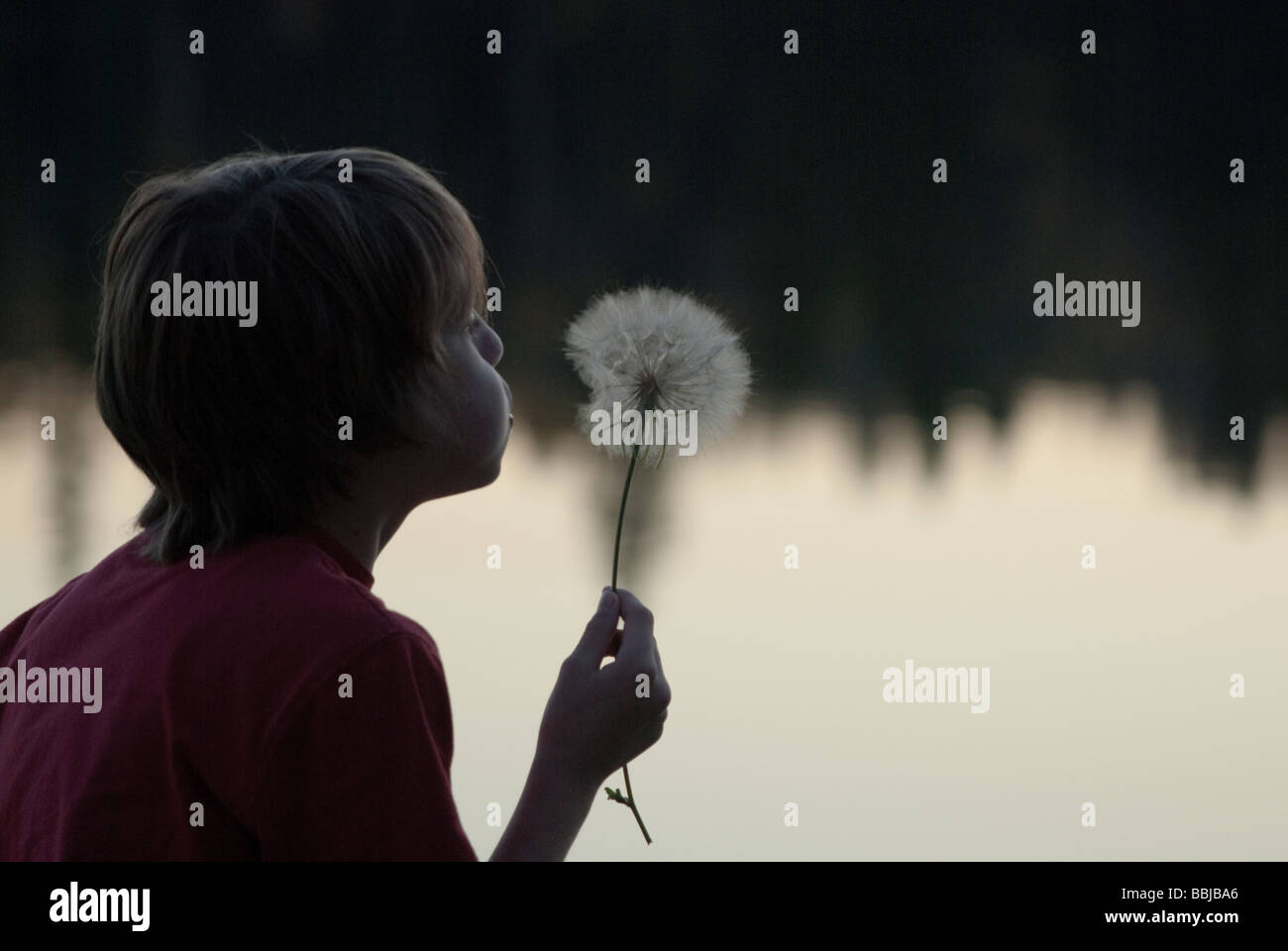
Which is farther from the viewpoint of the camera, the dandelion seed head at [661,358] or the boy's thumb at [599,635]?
the dandelion seed head at [661,358]

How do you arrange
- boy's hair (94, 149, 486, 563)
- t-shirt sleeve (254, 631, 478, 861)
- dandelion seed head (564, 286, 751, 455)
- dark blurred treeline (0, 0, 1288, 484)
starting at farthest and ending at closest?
dark blurred treeline (0, 0, 1288, 484), dandelion seed head (564, 286, 751, 455), boy's hair (94, 149, 486, 563), t-shirt sleeve (254, 631, 478, 861)

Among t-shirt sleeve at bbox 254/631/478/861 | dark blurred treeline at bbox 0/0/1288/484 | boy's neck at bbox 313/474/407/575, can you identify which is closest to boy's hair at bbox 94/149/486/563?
boy's neck at bbox 313/474/407/575

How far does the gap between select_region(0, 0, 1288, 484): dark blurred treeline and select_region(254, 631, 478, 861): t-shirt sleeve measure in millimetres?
3486

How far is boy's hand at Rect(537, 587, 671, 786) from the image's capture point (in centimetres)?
101

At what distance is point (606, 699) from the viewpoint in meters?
1.02

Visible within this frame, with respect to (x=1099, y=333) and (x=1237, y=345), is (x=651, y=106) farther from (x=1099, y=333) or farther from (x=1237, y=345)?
(x=1237, y=345)

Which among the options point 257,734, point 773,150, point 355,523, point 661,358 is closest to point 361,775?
point 257,734

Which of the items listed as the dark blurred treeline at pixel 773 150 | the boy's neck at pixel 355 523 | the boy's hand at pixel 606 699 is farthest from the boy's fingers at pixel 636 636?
the dark blurred treeline at pixel 773 150

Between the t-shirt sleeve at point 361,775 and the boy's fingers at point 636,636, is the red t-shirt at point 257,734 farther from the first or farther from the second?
the boy's fingers at point 636,636

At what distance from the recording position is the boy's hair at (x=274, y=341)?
96 cm

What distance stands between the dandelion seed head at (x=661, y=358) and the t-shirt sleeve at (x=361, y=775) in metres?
0.49

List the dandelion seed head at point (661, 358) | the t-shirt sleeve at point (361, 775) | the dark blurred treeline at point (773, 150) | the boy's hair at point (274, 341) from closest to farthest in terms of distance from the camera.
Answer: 1. the t-shirt sleeve at point (361, 775)
2. the boy's hair at point (274, 341)
3. the dandelion seed head at point (661, 358)
4. the dark blurred treeline at point (773, 150)

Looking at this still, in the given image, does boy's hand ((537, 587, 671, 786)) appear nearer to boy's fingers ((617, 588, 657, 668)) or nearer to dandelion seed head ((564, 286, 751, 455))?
boy's fingers ((617, 588, 657, 668))

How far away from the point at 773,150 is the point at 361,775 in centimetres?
418
